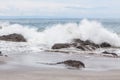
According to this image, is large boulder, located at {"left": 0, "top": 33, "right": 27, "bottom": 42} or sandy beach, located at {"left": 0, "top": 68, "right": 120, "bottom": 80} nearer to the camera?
sandy beach, located at {"left": 0, "top": 68, "right": 120, "bottom": 80}

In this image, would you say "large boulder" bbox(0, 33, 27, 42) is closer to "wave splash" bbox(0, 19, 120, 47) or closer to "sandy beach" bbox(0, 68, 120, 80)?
"wave splash" bbox(0, 19, 120, 47)

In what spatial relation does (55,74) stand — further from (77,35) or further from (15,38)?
(15,38)

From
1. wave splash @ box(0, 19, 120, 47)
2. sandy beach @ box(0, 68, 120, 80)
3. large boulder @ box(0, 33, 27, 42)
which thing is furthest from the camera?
large boulder @ box(0, 33, 27, 42)

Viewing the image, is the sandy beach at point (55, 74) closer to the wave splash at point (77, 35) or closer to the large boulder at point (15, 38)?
the wave splash at point (77, 35)

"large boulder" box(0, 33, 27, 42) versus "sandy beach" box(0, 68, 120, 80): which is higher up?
"large boulder" box(0, 33, 27, 42)

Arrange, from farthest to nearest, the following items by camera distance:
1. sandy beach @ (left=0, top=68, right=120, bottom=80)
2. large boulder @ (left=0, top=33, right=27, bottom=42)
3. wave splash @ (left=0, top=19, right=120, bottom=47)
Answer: large boulder @ (left=0, top=33, right=27, bottom=42)
wave splash @ (left=0, top=19, right=120, bottom=47)
sandy beach @ (left=0, top=68, right=120, bottom=80)

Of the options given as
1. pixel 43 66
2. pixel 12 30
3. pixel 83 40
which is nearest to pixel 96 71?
pixel 43 66

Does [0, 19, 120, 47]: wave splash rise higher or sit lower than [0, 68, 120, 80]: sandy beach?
higher

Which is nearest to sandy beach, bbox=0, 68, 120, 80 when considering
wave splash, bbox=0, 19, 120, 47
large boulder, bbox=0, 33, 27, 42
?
wave splash, bbox=0, 19, 120, 47

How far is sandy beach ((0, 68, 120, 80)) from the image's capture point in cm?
1006

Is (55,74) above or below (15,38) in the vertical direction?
below

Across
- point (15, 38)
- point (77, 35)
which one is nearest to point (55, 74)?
point (77, 35)

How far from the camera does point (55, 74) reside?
420 inches

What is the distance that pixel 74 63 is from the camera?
12.5 metres
